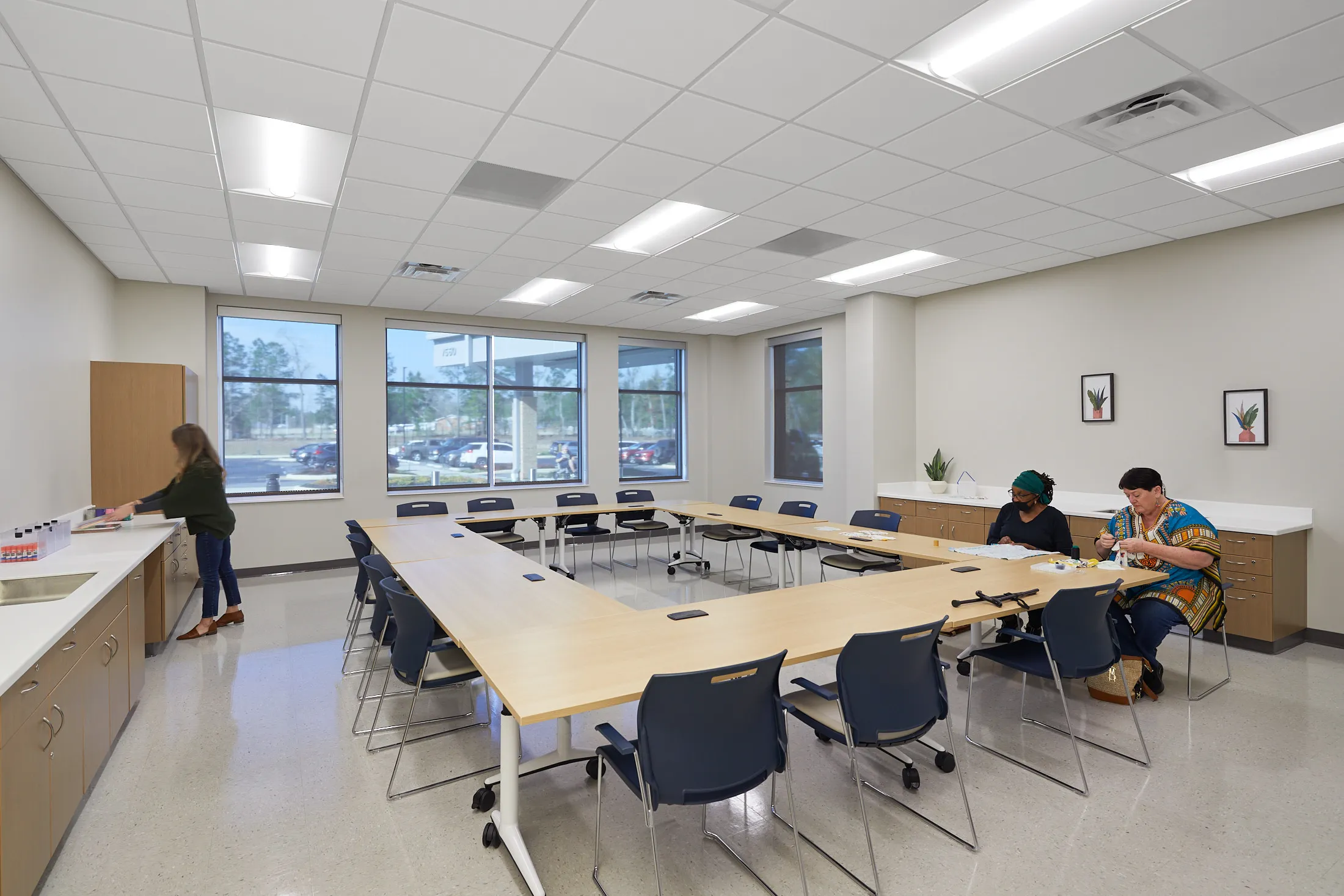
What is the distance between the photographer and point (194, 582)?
593 cm

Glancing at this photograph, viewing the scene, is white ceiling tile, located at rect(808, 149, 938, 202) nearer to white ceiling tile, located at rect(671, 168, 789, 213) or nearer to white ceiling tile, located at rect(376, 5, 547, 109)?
white ceiling tile, located at rect(671, 168, 789, 213)

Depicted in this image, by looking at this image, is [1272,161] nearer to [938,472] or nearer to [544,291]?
[938,472]

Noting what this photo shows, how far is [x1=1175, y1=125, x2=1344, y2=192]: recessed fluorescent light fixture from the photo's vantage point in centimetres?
364

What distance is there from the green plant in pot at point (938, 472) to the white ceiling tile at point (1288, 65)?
4468 mm

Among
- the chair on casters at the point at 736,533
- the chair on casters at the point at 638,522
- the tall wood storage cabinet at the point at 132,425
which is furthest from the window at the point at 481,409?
the chair on casters at the point at 736,533

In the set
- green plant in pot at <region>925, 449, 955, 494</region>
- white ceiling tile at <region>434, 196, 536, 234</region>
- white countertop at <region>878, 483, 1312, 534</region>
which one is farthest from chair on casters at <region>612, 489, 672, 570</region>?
white ceiling tile at <region>434, 196, 536, 234</region>

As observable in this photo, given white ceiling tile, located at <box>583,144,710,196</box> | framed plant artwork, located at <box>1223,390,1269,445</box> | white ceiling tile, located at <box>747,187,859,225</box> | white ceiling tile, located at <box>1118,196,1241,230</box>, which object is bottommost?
framed plant artwork, located at <box>1223,390,1269,445</box>

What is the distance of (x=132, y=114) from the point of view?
10.2 feet

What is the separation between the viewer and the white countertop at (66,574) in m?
2.02

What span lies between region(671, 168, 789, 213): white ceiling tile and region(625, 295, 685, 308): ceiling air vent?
2.64m

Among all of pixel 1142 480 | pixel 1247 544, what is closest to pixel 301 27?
pixel 1142 480

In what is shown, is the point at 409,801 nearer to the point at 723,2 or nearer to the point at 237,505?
the point at 723,2

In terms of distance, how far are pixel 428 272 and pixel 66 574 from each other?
12.4ft

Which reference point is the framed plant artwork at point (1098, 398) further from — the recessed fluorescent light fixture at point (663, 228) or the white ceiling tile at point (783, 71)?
the white ceiling tile at point (783, 71)
